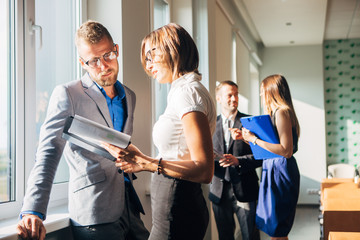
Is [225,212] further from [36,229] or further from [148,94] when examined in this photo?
[36,229]

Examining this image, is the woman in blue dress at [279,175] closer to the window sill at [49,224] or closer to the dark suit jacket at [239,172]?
the dark suit jacket at [239,172]

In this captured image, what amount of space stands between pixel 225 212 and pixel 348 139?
20.6 ft

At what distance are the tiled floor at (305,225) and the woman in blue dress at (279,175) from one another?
304 centimetres

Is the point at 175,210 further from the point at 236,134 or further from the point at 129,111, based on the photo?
the point at 236,134

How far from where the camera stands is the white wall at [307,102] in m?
8.44

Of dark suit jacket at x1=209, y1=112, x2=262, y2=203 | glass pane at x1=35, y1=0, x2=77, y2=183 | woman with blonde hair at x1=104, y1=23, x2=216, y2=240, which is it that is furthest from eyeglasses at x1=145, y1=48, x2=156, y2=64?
dark suit jacket at x1=209, y1=112, x2=262, y2=203

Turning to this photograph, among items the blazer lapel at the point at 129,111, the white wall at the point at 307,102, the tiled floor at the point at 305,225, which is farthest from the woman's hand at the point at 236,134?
the white wall at the point at 307,102

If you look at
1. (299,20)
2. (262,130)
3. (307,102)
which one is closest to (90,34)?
(262,130)

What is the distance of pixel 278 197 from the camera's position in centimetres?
271

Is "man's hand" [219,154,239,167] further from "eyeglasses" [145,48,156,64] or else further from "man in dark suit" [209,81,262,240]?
"eyeglasses" [145,48,156,64]

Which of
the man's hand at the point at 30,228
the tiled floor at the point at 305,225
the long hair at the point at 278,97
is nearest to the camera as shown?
the man's hand at the point at 30,228

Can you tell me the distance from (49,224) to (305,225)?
5542mm

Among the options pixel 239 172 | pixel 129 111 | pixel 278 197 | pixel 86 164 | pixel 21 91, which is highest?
pixel 21 91

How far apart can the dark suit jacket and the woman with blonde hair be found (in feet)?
5.11
